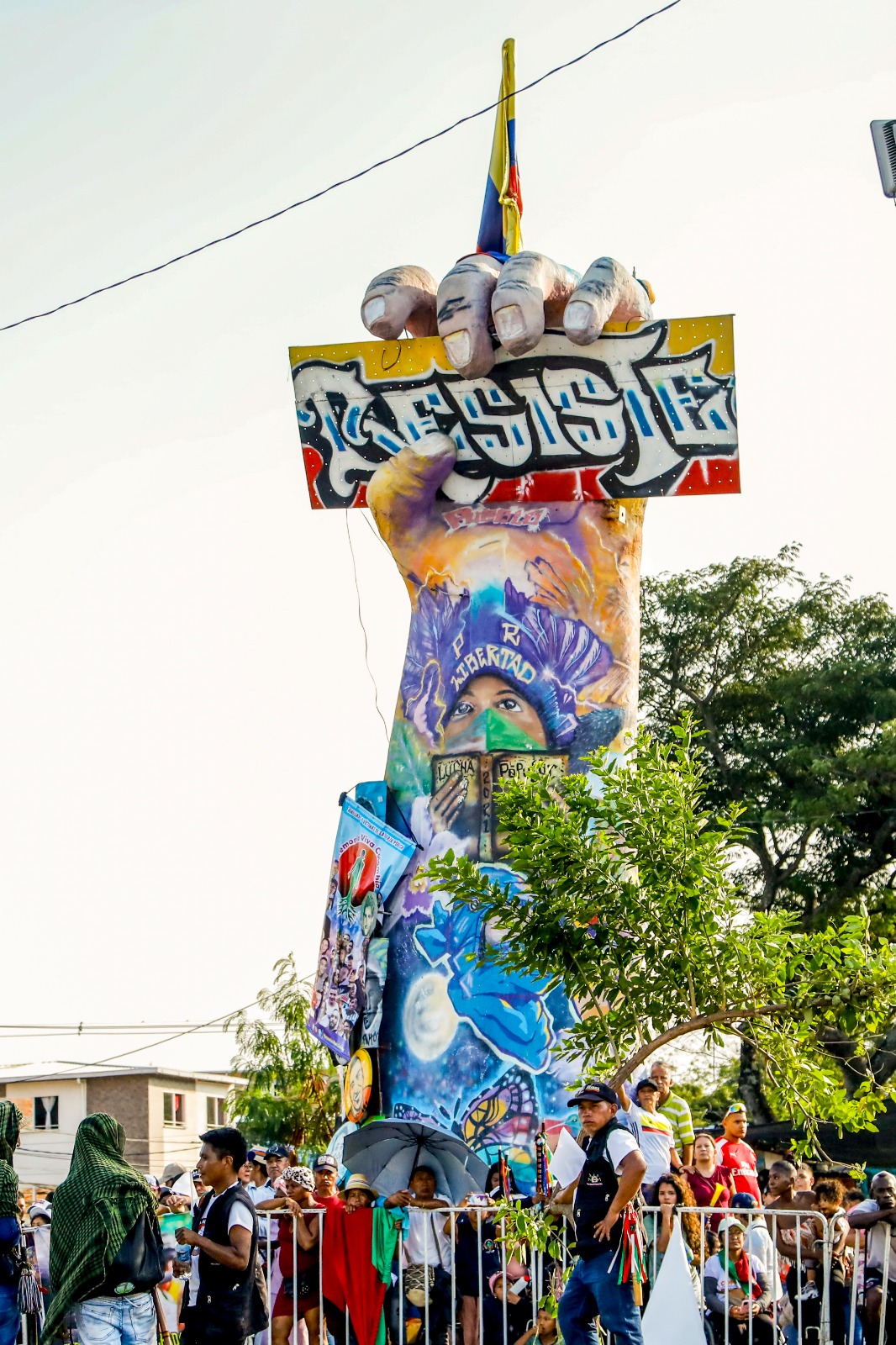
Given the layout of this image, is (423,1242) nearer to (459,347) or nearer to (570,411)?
(570,411)

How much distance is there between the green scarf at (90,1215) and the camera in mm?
8109

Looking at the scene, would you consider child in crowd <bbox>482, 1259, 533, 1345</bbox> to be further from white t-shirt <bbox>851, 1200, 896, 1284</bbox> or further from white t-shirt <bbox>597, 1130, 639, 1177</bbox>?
white t-shirt <bbox>597, 1130, 639, 1177</bbox>

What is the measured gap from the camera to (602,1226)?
8.68m

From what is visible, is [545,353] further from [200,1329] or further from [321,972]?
[200,1329]

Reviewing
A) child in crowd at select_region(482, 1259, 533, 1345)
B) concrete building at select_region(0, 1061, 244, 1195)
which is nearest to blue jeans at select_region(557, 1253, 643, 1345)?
child in crowd at select_region(482, 1259, 533, 1345)

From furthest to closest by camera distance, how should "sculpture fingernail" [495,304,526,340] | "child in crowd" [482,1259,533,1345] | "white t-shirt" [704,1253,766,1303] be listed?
"sculpture fingernail" [495,304,526,340] < "child in crowd" [482,1259,533,1345] < "white t-shirt" [704,1253,766,1303]

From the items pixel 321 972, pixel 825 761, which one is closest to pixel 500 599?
pixel 321 972

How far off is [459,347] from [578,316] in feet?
4.60

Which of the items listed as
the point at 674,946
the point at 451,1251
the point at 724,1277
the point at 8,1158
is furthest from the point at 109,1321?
the point at 674,946

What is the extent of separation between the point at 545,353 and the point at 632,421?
1250mm

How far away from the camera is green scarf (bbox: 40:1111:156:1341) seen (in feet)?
26.6

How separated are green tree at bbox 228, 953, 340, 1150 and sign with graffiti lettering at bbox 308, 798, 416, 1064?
11.8m

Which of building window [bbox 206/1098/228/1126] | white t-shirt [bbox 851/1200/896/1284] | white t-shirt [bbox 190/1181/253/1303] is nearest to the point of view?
white t-shirt [bbox 190/1181/253/1303]

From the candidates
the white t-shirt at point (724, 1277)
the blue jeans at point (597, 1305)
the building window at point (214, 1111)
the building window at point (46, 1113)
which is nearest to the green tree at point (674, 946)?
the white t-shirt at point (724, 1277)
